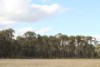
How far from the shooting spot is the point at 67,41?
265 feet

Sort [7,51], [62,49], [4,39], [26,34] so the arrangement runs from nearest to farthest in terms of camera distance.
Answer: [7,51] → [4,39] → [26,34] → [62,49]

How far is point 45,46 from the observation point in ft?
239

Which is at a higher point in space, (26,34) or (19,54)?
(26,34)

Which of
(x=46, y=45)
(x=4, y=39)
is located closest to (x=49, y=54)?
(x=46, y=45)

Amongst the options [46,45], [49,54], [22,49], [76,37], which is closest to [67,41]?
[76,37]

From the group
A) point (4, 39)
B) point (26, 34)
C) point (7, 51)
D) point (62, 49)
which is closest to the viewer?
point (7, 51)

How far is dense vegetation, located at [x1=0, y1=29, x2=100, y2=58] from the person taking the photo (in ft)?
201

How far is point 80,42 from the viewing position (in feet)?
262

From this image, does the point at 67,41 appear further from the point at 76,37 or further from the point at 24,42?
the point at 24,42

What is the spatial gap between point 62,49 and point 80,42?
631 cm

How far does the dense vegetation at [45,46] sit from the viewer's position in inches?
2408

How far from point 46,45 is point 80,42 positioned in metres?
11.5

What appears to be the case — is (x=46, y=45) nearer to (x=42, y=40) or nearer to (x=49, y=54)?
(x=42, y=40)

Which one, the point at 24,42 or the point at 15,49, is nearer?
the point at 15,49
